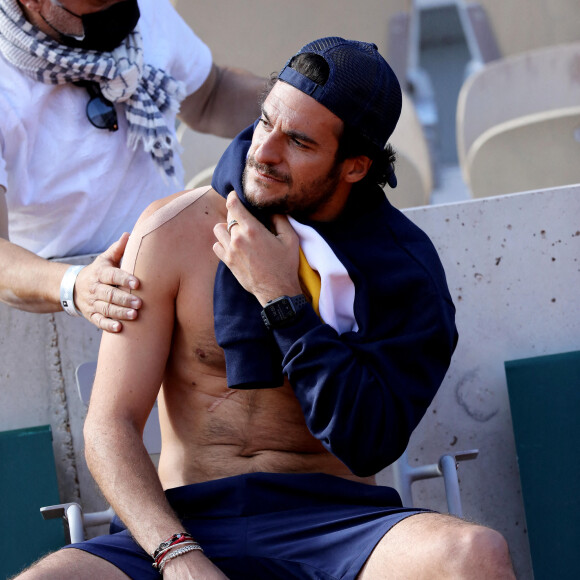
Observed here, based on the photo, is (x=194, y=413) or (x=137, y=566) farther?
(x=194, y=413)

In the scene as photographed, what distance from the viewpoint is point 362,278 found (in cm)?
223

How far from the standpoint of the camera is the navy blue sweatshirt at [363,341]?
2.06 m

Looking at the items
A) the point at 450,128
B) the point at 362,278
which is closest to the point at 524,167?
the point at 362,278

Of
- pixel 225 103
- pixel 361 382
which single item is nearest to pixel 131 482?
pixel 361 382

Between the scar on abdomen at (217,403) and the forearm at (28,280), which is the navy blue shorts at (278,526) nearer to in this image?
the scar on abdomen at (217,403)

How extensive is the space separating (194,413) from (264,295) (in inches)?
14.6

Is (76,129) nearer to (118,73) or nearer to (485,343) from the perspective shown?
(118,73)

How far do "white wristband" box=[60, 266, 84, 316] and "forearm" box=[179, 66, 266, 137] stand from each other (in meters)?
1.20

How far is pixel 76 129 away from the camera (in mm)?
2945

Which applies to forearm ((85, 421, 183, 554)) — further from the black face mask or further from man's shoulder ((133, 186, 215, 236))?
the black face mask

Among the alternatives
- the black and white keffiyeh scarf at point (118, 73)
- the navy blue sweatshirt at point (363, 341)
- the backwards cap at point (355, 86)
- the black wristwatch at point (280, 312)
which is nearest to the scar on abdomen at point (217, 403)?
the navy blue sweatshirt at point (363, 341)

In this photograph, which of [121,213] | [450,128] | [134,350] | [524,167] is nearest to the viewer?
[134,350]

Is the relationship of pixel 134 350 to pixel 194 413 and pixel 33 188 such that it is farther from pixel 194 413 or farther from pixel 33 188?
pixel 33 188

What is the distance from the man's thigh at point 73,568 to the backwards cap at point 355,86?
113cm
